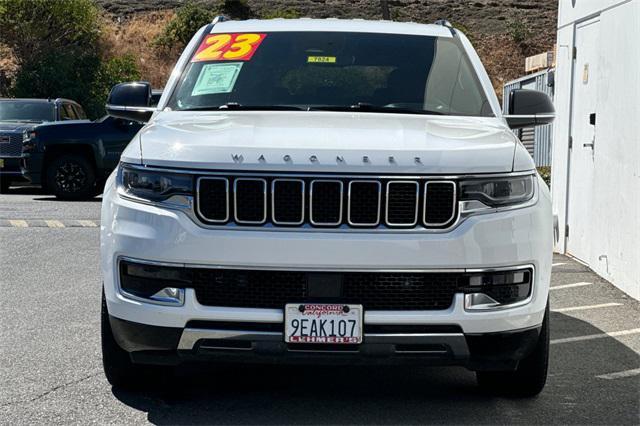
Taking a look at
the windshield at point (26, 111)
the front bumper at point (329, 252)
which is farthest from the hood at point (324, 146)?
the windshield at point (26, 111)

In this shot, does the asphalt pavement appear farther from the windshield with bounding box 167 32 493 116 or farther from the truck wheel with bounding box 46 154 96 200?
the truck wheel with bounding box 46 154 96 200

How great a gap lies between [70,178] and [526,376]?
14.2 metres

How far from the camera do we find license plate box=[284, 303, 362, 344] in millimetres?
4590

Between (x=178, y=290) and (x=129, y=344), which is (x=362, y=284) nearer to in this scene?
(x=178, y=290)

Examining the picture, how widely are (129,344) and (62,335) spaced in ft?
7.20

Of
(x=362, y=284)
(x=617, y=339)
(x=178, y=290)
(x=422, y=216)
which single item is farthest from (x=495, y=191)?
(x=617, y=339)

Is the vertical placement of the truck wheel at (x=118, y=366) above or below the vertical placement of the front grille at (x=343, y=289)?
below

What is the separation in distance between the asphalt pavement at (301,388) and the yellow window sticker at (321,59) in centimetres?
173

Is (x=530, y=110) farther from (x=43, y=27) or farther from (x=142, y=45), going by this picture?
(x=142, y=45)

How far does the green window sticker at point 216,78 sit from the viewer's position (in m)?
6.00

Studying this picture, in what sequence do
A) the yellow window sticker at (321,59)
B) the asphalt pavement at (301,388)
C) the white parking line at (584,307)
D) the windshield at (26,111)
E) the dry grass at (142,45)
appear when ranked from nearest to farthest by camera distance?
1. the asphalt pavement at (301,388)
2. the yellow window sticker at (321,59)
3. the white parking line at (584,307)
4. the windshield at (26,111)
5. the dry grass at (142,45)

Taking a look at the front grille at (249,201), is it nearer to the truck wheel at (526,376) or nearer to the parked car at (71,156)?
the truck wheel at (526,376)

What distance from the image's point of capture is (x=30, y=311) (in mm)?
7805

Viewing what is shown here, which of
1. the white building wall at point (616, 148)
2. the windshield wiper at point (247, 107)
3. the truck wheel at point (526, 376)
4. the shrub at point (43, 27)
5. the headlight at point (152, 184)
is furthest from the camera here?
the shrub at point (43, 27)
